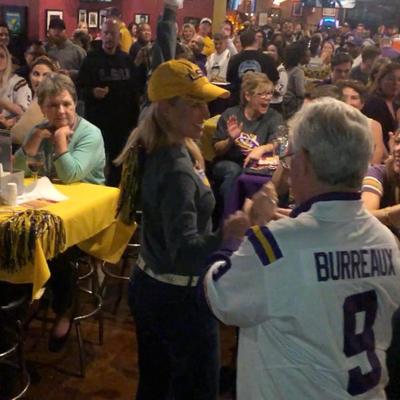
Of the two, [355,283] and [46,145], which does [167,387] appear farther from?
[46,145]

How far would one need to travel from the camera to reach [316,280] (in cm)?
135

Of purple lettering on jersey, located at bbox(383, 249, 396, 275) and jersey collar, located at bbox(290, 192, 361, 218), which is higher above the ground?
jersey collar, located at bbox(290, 192, 361, 218)

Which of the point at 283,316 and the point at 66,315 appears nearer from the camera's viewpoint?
the point at 283,316

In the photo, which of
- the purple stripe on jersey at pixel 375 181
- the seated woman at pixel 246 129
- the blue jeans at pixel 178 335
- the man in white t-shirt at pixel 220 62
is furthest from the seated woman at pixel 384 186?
the man in white t-shirt at pixel 220 62

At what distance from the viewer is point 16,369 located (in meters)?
3.06

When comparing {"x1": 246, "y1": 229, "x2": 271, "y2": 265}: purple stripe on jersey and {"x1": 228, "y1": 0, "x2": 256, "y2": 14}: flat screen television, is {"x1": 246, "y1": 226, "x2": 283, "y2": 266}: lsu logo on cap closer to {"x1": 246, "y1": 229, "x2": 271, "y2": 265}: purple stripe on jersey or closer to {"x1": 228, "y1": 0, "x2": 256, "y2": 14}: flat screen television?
{"x1": 246, "y1": 229, "x2": 271, "y2": 265}: purple stripe on jersey

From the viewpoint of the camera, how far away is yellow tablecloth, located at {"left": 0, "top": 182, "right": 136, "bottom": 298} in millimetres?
2680

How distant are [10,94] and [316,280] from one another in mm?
4431

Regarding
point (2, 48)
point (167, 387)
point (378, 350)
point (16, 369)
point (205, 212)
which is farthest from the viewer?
point (2, 48)

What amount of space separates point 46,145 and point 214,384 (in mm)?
1720

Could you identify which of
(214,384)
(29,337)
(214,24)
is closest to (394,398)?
(214,384)

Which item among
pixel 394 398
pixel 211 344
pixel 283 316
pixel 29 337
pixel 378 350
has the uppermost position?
pixel 283 316

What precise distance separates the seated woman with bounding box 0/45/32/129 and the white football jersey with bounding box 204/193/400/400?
12.7 feet

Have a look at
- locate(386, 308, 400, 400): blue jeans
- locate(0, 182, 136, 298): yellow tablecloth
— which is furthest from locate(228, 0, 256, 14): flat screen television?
locate(386, 308, 400, 400): blue jeans
